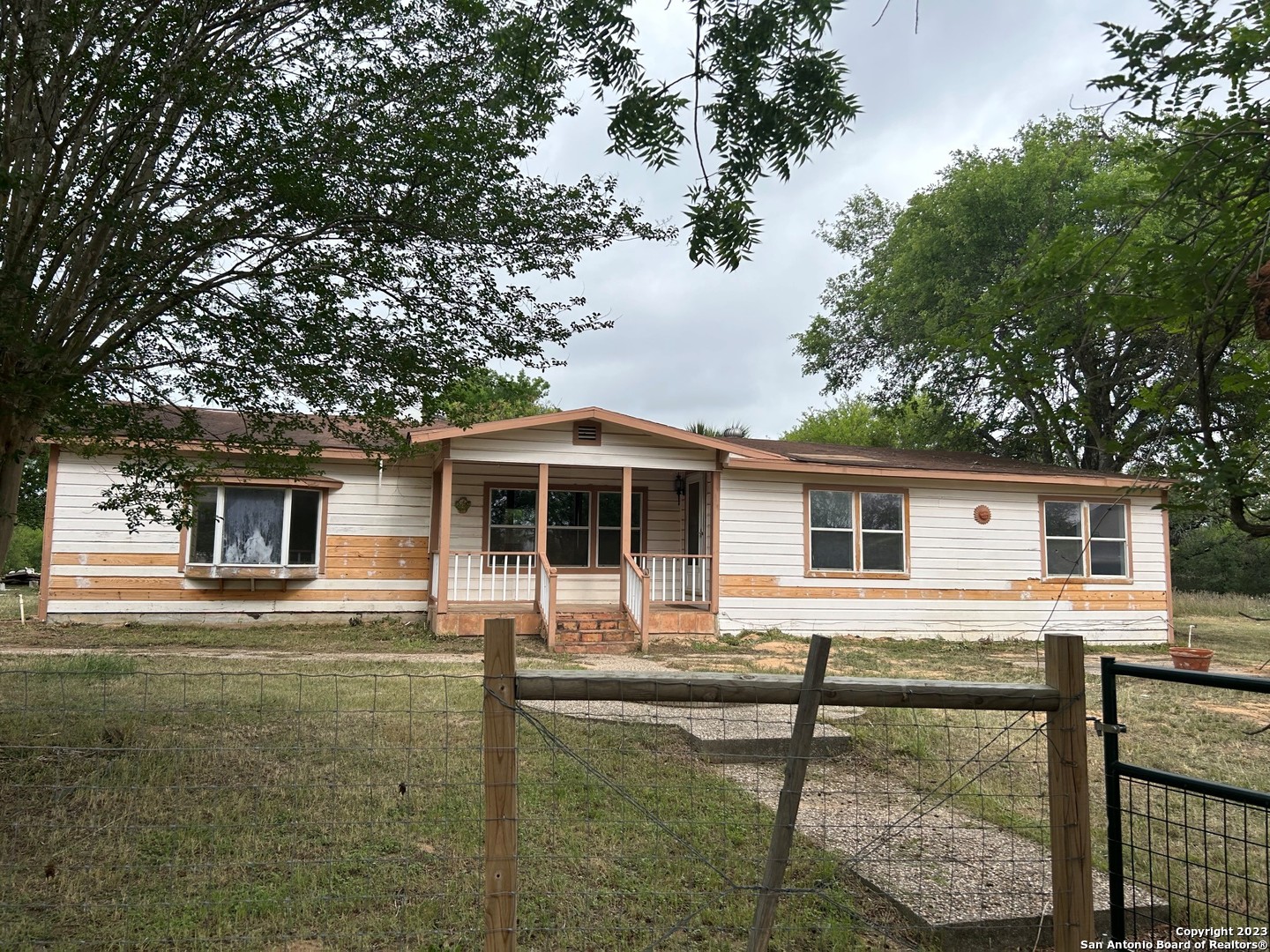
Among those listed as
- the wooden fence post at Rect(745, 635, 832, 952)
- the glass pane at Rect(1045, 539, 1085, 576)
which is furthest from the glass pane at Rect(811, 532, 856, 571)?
the wooden fence post at Rect(745, 635, 832, 952)

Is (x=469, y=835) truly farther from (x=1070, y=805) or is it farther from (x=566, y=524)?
(x=566, y=524)

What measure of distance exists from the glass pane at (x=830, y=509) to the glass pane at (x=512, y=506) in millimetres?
4893

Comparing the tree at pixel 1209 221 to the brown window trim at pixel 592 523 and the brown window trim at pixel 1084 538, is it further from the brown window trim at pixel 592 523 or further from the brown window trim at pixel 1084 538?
the brown window trim at pixel 1084 538

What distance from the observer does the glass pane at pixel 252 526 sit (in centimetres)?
1247

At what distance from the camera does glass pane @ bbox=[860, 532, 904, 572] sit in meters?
13.8

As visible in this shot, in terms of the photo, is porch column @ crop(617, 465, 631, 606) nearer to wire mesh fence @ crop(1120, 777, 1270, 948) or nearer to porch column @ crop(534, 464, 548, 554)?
porch column @ crop(534, 464, 548, 554)

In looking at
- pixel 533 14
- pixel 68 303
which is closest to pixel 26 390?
pixel 68 303

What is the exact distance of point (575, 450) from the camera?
487 inches

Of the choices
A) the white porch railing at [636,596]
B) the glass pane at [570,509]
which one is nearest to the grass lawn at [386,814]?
the white porch railing at [636,596]

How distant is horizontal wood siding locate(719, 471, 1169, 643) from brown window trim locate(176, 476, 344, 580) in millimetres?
6429

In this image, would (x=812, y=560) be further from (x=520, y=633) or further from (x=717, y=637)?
(x=520, y=633)

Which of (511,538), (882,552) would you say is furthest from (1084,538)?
(511,538)

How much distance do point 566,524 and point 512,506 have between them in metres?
1.04

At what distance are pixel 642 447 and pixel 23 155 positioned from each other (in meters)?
8.95
